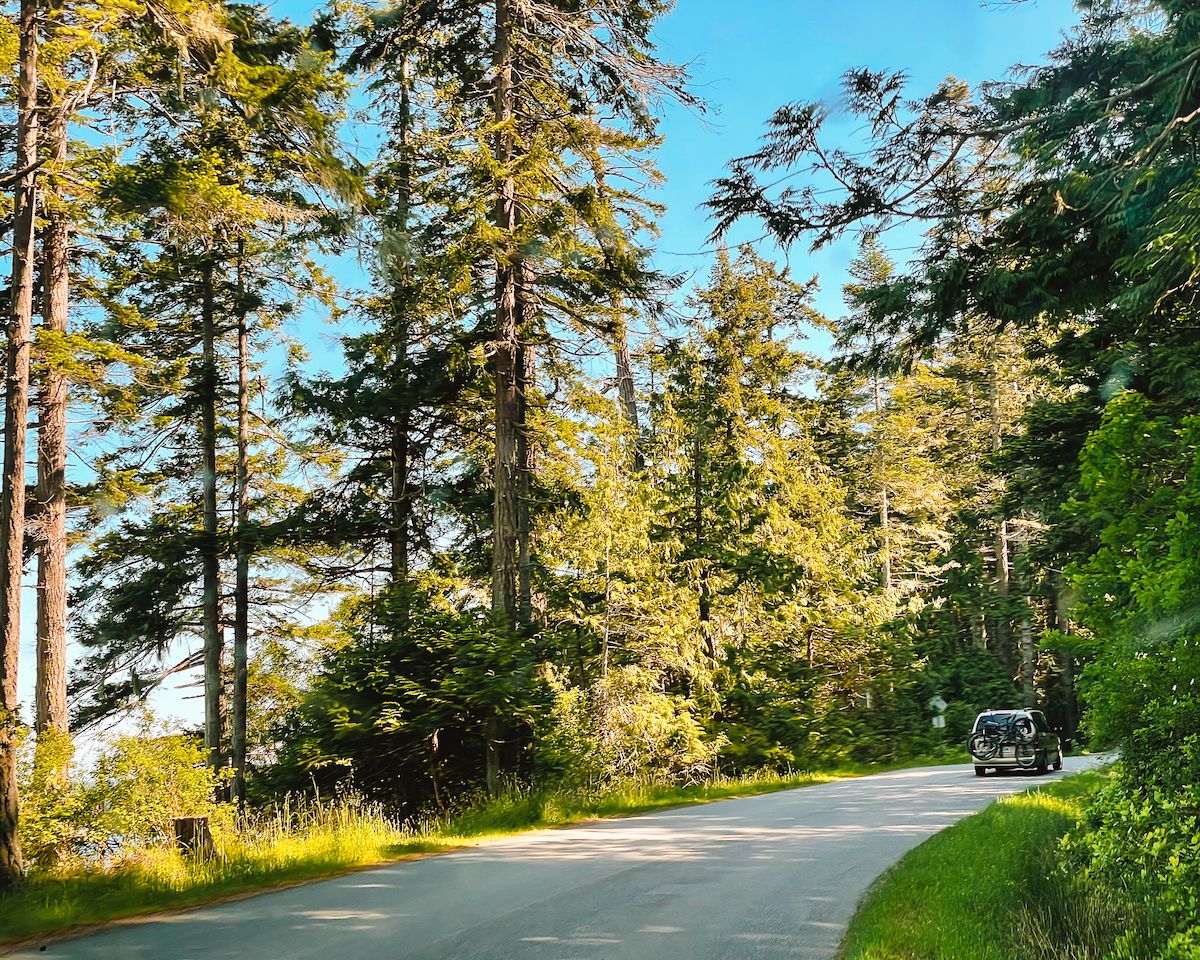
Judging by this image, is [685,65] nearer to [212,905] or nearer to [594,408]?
[594,408]

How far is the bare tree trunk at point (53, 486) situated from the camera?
47.0 feet

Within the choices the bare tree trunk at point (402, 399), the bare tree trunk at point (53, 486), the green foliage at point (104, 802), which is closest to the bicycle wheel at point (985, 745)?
the bare tree trunk at point (402, 399)

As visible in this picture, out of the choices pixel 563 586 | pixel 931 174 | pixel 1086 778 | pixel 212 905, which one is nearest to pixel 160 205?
pixel 212 905

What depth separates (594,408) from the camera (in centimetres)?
2014

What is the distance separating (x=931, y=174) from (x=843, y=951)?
6693mm

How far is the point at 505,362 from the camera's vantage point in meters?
19.0

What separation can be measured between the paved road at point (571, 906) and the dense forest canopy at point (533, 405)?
102 inches

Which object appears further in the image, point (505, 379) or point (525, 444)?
point (525, 444)

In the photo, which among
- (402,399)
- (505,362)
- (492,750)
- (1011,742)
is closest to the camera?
(492,750)

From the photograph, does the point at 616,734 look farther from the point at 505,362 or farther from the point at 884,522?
the point at 884,522

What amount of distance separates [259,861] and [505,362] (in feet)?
36.8

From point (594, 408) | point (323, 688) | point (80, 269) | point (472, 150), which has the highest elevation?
point (472, 150)

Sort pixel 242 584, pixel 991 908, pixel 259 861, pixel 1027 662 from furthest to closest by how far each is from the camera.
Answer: pixel 1027 662, pixel 242 584, pixel 259 861, pixel 991 908

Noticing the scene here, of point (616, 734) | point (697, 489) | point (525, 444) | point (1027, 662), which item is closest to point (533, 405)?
point (525, 444)
